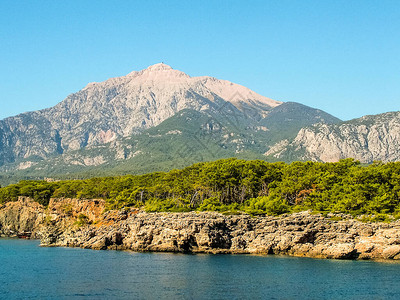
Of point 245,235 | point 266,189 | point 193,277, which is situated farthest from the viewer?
point 266,189

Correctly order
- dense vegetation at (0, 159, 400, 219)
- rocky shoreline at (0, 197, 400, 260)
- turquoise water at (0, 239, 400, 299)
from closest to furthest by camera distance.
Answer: turquoise water at (0, 239, 400, 299)
rocky shoreline at (0, 197, 400, 260)
dense vegetation at (0, 159, 400, 219)

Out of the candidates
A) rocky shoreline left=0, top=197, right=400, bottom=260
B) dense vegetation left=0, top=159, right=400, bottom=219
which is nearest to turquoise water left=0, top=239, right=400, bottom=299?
rocky shoreline left=0, top=197, right=400, bottom=260

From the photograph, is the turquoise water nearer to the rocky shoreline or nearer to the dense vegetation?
the rocky shoreline

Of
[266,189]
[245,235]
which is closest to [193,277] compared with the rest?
[245,235]

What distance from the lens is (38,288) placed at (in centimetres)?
5853

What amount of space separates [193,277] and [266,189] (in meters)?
54.0

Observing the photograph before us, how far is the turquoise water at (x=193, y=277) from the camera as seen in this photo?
2172 inches

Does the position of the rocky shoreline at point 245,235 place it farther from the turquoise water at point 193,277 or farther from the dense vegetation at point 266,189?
the dense vegetation at point 266,189

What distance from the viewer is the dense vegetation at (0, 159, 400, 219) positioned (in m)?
91.4

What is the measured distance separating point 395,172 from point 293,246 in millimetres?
28340

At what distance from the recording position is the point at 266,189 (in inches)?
4523

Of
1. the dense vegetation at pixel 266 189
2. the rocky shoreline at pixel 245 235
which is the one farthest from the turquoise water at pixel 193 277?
the dense vegetation at pixel 266 189

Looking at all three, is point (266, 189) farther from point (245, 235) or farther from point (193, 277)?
point (193, 277)

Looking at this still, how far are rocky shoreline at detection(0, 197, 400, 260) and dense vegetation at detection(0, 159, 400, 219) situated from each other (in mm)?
4940
